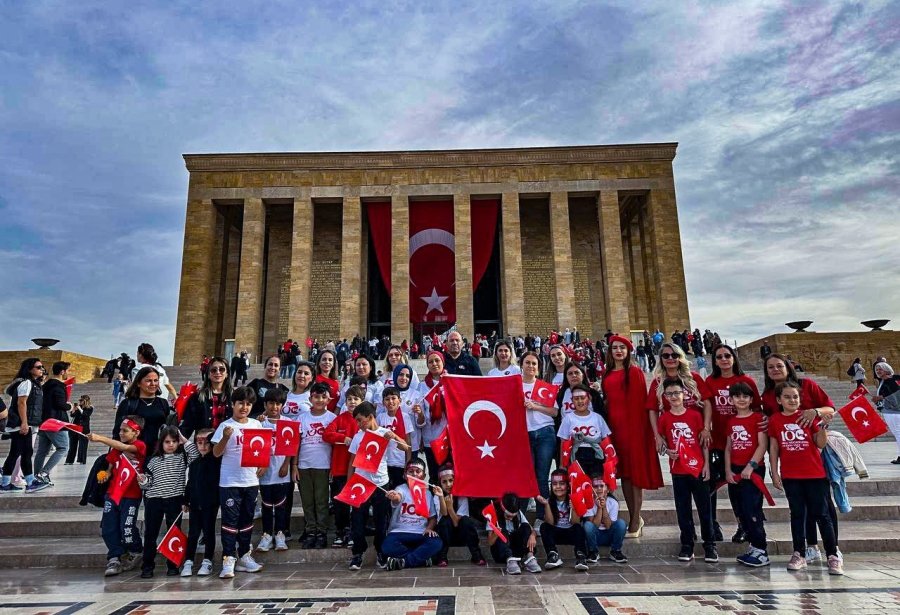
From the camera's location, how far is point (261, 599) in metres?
3.52

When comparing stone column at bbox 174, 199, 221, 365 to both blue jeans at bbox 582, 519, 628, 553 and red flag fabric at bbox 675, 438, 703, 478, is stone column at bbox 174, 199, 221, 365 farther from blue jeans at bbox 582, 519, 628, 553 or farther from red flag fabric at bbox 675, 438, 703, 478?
red flag fabric at bbox 675, 438, 703, 478

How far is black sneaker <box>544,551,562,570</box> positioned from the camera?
4.09 meters

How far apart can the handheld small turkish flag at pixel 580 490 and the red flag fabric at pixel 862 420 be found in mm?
2368

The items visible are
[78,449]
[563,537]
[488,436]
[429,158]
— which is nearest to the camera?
[563,537]

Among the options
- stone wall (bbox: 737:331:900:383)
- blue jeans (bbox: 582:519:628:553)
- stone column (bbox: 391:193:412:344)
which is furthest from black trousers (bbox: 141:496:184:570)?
stone wall (bbox: 737:331:900:383)

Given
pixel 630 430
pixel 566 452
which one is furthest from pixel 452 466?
pixel 630 430

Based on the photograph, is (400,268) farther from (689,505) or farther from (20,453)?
(689,505)

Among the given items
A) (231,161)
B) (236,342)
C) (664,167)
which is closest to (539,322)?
(664,167)

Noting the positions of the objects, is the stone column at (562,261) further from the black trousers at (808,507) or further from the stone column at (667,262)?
the black trousers at (808,507)

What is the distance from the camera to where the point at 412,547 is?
4348 millimetres

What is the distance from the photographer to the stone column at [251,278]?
76.3ft

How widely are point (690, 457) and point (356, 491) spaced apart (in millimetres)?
2705

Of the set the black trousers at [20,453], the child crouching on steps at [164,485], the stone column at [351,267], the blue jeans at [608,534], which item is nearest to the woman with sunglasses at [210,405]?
the child crouching on steps at [164,485]

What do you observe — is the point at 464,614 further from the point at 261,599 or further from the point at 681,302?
the point at 681,302
